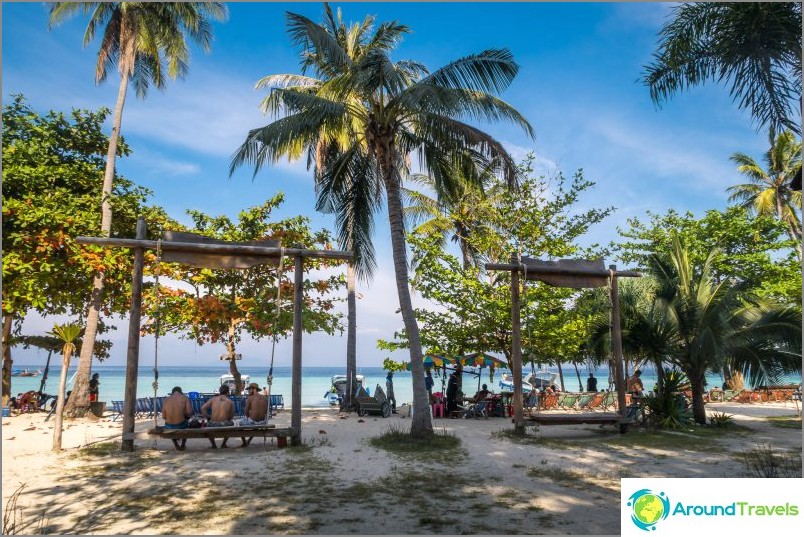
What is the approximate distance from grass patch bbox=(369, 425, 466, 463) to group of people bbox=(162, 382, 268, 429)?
8.55 feet

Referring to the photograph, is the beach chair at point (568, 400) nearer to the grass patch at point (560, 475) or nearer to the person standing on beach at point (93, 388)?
the grass patch at point (560, 475)

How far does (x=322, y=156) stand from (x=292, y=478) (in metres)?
15.6

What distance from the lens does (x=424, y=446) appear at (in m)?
11.3

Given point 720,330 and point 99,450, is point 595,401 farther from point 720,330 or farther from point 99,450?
point 99,450

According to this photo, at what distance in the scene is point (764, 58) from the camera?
30.5ft

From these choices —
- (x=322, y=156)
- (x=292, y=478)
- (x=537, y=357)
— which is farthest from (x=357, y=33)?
(x=292, y=478)

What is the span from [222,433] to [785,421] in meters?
16.9

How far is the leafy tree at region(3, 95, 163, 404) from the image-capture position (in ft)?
52.4

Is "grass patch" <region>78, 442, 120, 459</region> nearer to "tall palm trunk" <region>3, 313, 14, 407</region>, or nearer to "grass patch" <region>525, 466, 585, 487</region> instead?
"grass patch" <region>525, 466, 585, 487</region>

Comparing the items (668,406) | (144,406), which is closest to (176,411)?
(144,406)

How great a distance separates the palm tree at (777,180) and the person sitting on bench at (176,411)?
114ft

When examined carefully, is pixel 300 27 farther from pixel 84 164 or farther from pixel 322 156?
pixel 84 164

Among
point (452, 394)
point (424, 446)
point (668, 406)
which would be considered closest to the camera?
point (424, 446)

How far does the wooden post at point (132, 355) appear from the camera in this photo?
10.6 m
